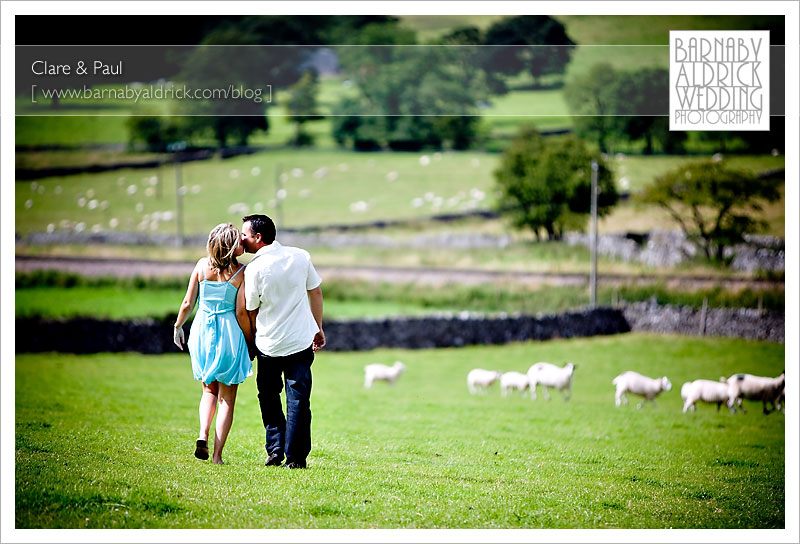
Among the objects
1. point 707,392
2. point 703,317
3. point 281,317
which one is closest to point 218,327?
point 281,317

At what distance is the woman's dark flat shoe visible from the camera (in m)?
5.33

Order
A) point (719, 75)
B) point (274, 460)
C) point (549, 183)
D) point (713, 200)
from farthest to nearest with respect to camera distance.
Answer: point (549, 183), point (713, 200), point (719, 75), point (274, 460)

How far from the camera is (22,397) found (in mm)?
9453

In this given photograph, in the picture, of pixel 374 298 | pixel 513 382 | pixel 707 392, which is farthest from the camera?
pixel 374 298

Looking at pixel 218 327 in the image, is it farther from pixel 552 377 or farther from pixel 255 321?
pixel 552 377

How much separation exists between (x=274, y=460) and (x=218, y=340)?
892 millimetres

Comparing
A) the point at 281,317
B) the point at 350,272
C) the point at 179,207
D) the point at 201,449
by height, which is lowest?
the point at 201,449

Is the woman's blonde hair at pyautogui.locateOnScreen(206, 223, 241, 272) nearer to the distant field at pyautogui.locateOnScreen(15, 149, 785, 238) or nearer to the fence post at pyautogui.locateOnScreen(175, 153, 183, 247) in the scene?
the distant field at pyautogui.locateOnScreen(15, 149, 785, 238)

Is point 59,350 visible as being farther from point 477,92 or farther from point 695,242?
point 695,242

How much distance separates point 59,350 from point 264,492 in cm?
1014

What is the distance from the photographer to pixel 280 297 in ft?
16.8

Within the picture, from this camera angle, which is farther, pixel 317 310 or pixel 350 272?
pixel 350 272

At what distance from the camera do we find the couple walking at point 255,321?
200 inches

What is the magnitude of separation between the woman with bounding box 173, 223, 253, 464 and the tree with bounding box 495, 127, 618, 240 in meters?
11.3
